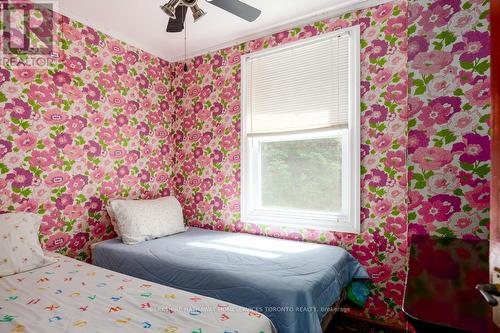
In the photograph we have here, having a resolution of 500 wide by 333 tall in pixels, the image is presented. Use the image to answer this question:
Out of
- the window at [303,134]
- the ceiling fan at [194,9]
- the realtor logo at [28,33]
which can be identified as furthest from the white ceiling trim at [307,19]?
the realtor logo at [28,33]

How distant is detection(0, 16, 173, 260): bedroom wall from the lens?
7.04 feet

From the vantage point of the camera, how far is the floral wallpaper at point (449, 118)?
1.19m

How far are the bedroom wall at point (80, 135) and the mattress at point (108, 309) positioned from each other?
0.78 meters

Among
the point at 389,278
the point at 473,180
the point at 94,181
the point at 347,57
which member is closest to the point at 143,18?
the point at 94,181

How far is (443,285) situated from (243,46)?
2.68 metres

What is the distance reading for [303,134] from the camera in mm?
2525

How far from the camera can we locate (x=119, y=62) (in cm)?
283

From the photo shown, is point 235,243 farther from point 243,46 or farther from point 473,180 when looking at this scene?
point 243,46

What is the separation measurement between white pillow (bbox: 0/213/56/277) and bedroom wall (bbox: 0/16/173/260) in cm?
24

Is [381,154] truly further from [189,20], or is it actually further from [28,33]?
[28,33]

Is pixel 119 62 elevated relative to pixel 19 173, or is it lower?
elevated

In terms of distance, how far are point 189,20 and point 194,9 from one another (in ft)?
2.93

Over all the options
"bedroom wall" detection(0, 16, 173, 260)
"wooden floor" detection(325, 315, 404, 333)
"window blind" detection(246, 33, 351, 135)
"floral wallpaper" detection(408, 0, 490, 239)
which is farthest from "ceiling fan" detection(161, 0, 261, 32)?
"wooden floor" detection(325, 315, 404, 333)

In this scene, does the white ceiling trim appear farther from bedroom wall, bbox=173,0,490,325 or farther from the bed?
the bed
